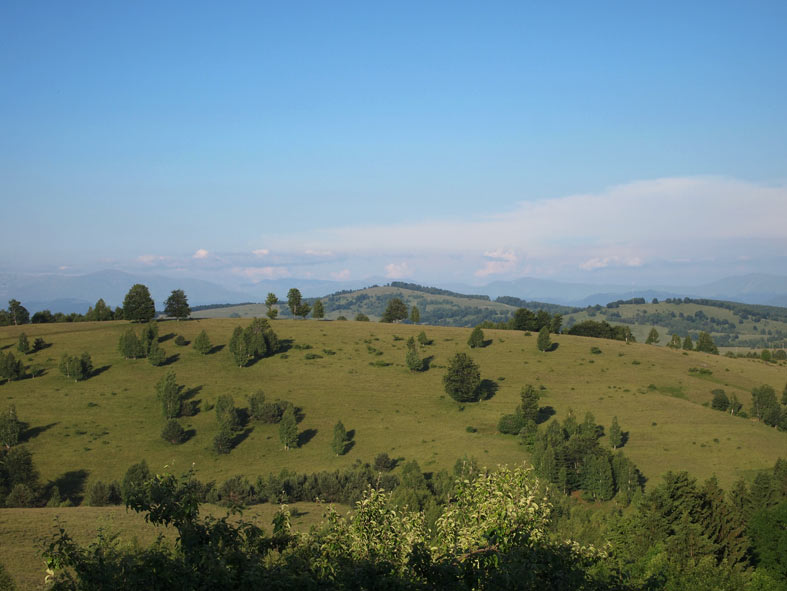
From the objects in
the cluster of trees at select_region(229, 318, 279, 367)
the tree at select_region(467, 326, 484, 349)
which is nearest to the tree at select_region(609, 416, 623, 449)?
the tree at select_region(467, 326, 484, 349)

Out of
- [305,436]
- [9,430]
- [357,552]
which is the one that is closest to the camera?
[357,552]

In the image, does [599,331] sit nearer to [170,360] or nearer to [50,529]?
[170,360]

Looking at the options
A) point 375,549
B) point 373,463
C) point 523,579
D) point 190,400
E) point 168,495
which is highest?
point 168,495

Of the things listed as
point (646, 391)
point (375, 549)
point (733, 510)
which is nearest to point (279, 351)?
point (646, 391)

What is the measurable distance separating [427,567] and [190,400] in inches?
3295

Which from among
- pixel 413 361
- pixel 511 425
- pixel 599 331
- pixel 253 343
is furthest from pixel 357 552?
pixel 599 331

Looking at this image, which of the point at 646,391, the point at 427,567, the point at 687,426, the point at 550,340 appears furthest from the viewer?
the point at 550,340

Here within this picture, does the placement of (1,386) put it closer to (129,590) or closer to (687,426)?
(129,590)

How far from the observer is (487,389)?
10044 cm

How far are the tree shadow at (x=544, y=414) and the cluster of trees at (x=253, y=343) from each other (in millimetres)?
55600

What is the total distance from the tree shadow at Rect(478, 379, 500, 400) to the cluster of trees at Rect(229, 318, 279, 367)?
1739 inches

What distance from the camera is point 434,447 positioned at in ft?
255

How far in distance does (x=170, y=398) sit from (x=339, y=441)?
2989 centimetres

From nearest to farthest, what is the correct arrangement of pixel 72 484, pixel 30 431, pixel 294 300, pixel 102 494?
pixel 102 494 → pixel 72 484 → pixel 30 431 → pixel 294 300
